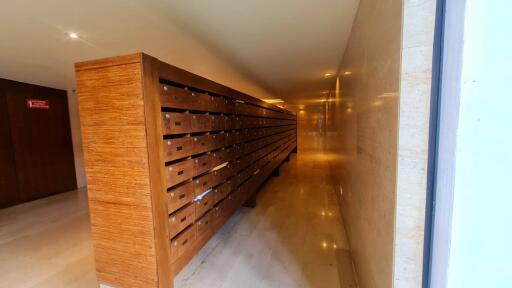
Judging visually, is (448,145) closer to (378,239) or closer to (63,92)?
(378,239)

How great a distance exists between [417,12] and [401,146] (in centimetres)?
49

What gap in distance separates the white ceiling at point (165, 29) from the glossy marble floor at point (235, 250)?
219 cm

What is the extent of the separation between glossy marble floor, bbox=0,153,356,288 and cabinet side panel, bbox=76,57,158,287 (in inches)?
21.7

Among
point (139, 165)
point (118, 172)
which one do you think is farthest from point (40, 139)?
point (139, 165)

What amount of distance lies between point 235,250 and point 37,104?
4814mm

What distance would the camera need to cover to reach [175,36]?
2.17 metres

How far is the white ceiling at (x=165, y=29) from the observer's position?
1.64 meters

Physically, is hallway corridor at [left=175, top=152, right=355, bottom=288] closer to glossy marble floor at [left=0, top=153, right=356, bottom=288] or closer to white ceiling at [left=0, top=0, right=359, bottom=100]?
glossy marble floor at [left=0, top=153, right=356, bottom=288]

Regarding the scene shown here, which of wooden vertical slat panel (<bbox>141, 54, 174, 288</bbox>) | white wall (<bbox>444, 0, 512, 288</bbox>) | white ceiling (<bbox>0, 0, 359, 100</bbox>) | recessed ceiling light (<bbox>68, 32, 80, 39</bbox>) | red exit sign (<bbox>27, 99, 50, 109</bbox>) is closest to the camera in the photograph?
white wall (<bbox>444, 0, 512, 288</bbox>)

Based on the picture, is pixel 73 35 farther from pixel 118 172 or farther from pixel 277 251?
pixel 277 251

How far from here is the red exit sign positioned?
3.82 metres

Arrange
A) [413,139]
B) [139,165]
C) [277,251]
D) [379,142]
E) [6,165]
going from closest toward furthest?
1. [413,139]
2. [379,142]
3. [139,165]
4. [277,251]
5. [6,165]

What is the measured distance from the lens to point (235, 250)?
80.8 inches

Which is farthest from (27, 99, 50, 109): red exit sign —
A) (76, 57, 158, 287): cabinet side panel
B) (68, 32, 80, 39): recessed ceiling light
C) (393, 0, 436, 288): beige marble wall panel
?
(393, 0, 436, 288): beige marble wall panel
